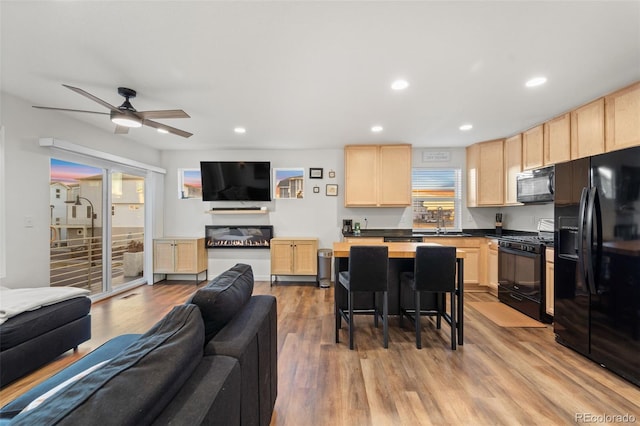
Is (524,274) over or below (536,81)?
below

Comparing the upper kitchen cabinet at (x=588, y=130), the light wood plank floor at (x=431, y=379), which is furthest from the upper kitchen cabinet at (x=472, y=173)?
the light wood plank floor at (x=431, y=379)

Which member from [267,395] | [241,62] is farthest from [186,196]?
[267,395]

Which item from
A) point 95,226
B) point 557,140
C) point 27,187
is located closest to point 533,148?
point 557,140

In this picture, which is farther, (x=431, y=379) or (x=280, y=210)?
(x=280, y=210)

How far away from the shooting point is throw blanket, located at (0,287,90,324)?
6.52 feet

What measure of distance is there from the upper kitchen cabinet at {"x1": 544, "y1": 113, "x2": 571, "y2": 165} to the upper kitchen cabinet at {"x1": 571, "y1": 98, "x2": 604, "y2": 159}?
5 cm

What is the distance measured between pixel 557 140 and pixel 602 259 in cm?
184

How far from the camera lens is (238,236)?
5125 millimetres

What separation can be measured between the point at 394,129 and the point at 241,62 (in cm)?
244

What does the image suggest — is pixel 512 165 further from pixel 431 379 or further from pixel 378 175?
pixel 431 379

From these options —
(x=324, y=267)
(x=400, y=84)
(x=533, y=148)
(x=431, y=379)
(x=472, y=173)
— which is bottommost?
(x=431, y=379)

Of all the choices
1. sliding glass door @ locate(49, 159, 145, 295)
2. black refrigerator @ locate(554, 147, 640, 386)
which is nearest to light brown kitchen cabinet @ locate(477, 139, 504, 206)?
black refrigerator @ locate(554, 147, 640, 386)

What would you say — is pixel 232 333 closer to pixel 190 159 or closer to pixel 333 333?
pixel 333 333

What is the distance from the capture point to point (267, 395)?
4.78 ft
